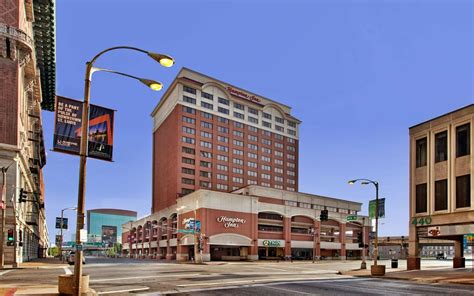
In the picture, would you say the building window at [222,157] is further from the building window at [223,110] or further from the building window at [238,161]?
the building window at [223,110]

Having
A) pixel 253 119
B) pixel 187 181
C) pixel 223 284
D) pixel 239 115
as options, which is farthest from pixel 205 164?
pixel 223 284

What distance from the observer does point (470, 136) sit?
123 feet

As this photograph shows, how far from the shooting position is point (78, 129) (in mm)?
14750

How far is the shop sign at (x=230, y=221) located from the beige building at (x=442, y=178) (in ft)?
161

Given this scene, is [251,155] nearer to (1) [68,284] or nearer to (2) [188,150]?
(2) [188,150]

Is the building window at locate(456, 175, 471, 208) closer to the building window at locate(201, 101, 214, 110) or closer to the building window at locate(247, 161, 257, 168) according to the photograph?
the building window at locate(201, 101, 214, 110)

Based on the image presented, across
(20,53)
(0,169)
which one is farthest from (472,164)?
(20,53)

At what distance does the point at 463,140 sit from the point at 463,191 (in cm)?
467

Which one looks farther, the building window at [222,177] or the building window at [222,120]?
the building window at [222,120]

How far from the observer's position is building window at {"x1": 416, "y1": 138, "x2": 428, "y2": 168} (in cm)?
4343

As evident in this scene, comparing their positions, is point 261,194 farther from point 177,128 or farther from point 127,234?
point 127,234

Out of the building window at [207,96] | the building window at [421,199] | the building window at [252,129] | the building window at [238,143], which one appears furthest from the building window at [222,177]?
the building window at [421,199]

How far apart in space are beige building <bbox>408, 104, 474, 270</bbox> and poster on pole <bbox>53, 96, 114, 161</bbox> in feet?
107

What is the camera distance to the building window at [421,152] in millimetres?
43428
